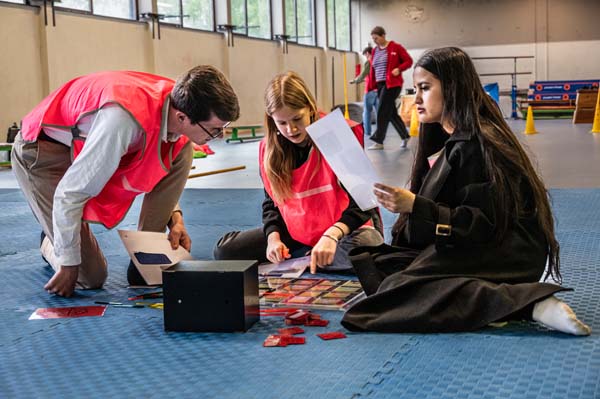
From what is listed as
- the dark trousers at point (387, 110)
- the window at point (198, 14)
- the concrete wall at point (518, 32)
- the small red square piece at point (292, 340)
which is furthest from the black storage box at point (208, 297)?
the concrete wall at point (518, 32)

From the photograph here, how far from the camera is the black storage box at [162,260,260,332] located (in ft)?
8.00

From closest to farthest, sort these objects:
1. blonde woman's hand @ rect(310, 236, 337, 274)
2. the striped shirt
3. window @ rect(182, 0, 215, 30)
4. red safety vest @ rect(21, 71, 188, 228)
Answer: blonde woman's hand @ rect(310, 236, 337, 274)
red safety vest @ rect(21, 71, 188, 228)
the striped shirt
window @ rect(182, 0, 215, 30)

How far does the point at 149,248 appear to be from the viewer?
3.17 m

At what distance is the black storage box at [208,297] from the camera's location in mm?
2439

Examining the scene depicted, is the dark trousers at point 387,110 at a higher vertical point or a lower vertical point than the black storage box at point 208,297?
higher

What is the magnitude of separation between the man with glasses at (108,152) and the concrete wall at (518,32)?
21.2 metres

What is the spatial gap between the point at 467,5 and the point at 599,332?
2271 cm

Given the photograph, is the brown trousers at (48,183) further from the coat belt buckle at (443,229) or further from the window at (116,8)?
the window at (116,8)

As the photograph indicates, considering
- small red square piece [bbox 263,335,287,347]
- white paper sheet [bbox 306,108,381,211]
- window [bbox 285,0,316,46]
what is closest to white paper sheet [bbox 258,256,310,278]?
white paper sheet [bbox 306,108,381,211]

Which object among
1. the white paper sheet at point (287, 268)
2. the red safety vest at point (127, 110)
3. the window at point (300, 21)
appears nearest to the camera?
the red safety vest at point (127, 110)

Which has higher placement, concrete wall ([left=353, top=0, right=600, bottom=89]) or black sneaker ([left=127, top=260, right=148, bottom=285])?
concrete wall ([left=353, top=0, right=600, bottom=89])

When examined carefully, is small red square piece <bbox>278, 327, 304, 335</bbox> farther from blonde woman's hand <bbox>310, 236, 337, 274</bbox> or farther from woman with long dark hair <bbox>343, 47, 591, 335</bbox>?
blonde woman's hand <bbox>310, 236, 337, 274</bbox>

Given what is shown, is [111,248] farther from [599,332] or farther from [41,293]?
[599,332]

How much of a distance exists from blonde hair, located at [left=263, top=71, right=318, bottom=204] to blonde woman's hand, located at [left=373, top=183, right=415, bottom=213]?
749mm
